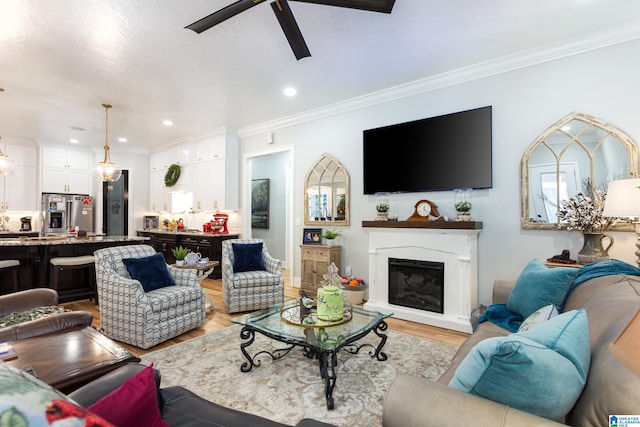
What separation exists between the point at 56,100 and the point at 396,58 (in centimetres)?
475

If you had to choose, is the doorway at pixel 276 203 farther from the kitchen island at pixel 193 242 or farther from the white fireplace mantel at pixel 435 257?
the white fireplace mantel at pixel 435 257

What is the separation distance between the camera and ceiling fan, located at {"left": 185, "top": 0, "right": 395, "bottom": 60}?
1996 millimetres

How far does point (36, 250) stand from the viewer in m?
4.30

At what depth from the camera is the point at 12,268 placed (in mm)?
4066

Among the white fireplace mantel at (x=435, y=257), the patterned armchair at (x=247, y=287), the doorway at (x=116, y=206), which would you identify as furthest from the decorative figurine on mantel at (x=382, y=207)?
the doorway at (x=116, y=206)

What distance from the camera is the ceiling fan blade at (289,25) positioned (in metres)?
2.11

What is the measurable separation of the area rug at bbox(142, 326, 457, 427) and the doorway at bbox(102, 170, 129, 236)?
19.3 ft

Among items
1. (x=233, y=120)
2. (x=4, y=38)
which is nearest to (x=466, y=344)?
(x=4, y=38)

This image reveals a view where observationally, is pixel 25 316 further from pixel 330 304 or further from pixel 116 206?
pixel 116 206

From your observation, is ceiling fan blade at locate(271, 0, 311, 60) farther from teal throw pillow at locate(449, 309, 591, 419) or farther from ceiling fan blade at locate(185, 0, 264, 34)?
teal throw pillow at locate(449, 309, 591, 419)

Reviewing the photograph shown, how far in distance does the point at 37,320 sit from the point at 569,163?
14.9ft

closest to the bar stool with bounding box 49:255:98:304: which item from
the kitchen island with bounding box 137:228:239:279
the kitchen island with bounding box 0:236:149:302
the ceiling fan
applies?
the kitchen island with bounding box 0:236:149:302

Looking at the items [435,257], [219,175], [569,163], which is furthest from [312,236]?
[569,163]

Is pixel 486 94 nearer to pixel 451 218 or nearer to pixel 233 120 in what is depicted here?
pixel 451 218
